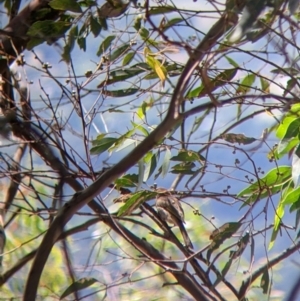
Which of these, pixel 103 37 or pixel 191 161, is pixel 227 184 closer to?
pixel 191 161

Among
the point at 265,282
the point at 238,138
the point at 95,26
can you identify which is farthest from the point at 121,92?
the point at 265,282

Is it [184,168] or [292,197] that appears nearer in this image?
[292,197]

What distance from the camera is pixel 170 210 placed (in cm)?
126

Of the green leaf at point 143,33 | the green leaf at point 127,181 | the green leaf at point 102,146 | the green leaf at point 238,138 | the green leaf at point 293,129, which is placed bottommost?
the green leaf at point 293,129

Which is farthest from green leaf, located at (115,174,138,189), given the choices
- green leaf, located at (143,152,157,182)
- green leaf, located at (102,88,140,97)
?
green leaf, located at (102,88,140,97)

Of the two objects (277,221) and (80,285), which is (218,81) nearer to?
(277,221)

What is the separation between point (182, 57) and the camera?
1.27 metres

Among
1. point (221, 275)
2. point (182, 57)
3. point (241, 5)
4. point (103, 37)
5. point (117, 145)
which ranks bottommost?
Result: point (221, 275)

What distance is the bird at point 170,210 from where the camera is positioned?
126 cm

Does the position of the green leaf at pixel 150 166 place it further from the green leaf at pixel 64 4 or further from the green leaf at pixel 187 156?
the green leaf at pixel 64 4

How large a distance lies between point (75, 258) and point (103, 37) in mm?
448

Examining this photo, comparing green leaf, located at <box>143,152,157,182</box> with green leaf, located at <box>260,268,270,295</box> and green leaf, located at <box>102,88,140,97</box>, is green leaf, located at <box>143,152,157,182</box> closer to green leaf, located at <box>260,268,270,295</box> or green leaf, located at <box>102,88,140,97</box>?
green leaf, located at <box>102,88,140,97</box>

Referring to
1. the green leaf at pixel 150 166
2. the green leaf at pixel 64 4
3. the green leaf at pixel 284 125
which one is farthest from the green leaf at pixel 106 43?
the green leaf at pixel 284 125

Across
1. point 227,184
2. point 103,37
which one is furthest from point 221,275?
point 103,37
